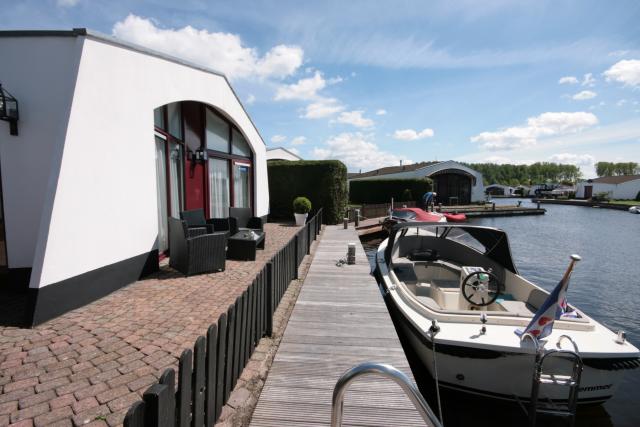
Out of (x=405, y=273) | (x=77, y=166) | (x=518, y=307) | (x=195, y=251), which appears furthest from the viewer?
(x=405, y=273)

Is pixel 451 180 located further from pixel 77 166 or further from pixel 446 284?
pixel 77 166

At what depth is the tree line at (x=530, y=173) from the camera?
373 feet

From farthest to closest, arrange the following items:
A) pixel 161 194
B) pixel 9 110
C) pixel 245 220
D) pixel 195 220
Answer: pixel 245 220 → pixel 195 220 → pixel 161 194 → pixel 9 110

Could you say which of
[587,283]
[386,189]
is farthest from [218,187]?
[386,189]

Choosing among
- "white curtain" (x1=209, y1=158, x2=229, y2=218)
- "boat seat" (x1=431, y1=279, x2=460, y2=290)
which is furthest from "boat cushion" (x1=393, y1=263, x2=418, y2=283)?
"white curtain" (x1=209, y1=158, x2=229, y2=218)

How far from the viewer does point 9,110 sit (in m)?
4.43

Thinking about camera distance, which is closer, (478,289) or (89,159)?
(89,159)

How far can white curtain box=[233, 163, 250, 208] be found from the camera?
37.1 feet

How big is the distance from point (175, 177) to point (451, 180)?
3617 centimetres

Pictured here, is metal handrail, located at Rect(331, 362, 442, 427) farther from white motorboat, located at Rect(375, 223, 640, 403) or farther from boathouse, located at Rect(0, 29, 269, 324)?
boathouse, located at Rect(0, 29, 269, 324)

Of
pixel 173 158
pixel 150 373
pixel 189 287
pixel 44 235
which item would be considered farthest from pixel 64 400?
pixel 173 158

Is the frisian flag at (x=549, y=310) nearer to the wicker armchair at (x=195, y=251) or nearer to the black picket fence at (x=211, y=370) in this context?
the black picket fence at (x=211, y=370)

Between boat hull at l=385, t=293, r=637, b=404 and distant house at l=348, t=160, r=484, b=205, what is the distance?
110 ft

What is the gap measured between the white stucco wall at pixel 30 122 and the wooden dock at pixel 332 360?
13.2ft
